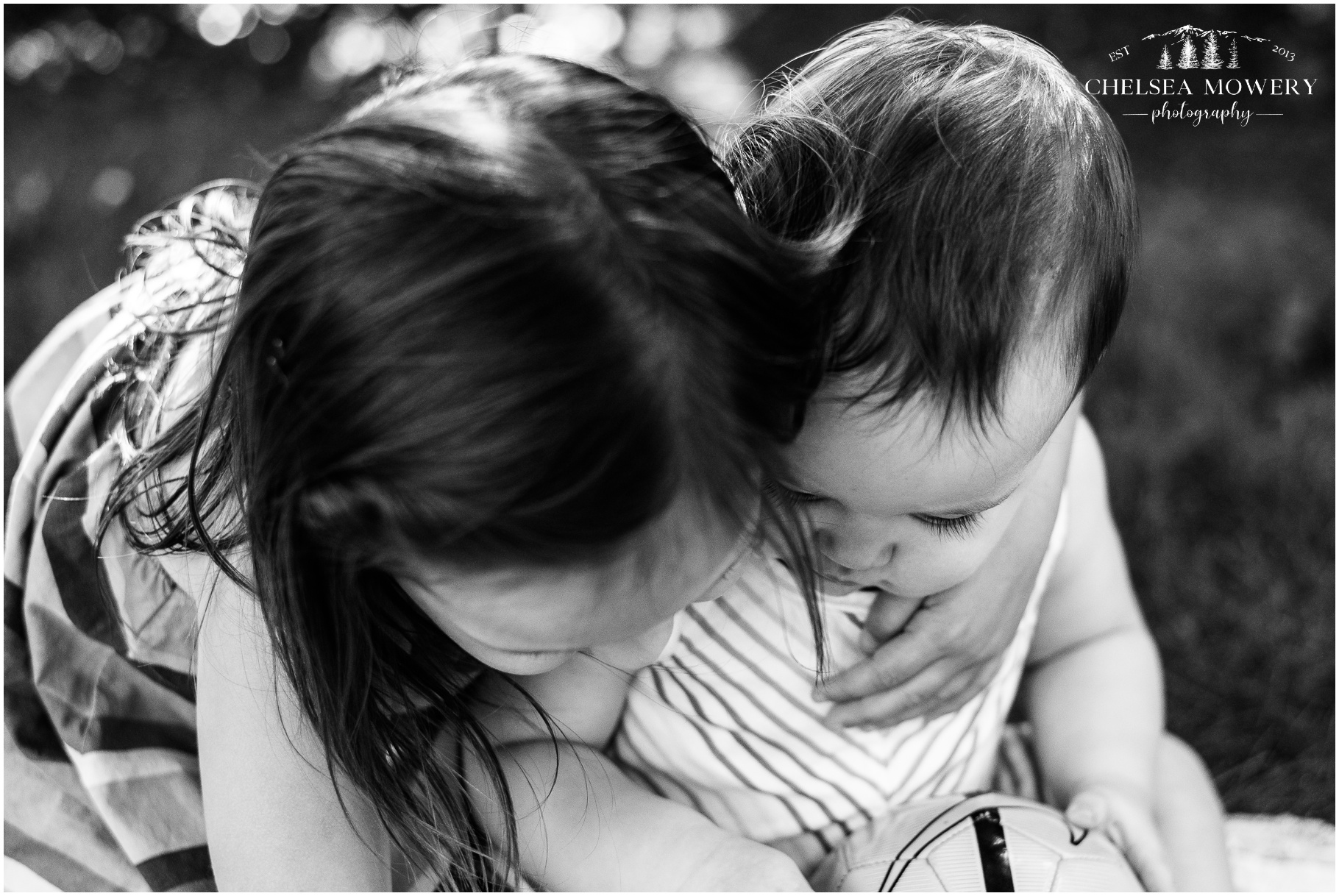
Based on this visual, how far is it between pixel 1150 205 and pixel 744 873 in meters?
2.42

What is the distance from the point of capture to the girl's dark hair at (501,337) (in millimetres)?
765

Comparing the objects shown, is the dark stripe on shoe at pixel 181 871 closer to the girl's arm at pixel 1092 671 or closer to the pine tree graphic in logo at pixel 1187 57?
the girl's arm at pixel 1092 671

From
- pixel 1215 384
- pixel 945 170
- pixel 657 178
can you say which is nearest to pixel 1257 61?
pixel 1215 384

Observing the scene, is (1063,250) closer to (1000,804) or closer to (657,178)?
(657,178)

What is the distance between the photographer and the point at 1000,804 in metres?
1.28

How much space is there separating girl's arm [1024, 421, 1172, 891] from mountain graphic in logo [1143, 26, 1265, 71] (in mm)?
681

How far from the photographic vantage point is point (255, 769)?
1.14 metres

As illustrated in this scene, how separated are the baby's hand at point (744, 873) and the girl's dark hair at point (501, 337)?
0.40 meters

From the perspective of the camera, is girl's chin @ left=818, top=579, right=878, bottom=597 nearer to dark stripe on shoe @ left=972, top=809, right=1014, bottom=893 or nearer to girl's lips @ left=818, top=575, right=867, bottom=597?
girl's lips @ left=818, top=575, right=867, bottom=597

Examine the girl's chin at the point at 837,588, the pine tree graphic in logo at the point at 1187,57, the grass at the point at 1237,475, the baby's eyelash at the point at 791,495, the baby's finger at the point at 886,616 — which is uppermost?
the pine tree graphic in logo at the point at 1187,57

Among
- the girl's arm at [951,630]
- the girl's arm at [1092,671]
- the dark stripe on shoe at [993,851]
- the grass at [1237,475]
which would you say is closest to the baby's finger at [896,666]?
Result: the girl's arm at [951,630]

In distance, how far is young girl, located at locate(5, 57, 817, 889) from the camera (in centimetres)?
77

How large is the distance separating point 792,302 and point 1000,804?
2.20 feet

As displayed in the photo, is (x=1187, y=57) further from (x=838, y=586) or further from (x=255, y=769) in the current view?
(x=255, y=769)
